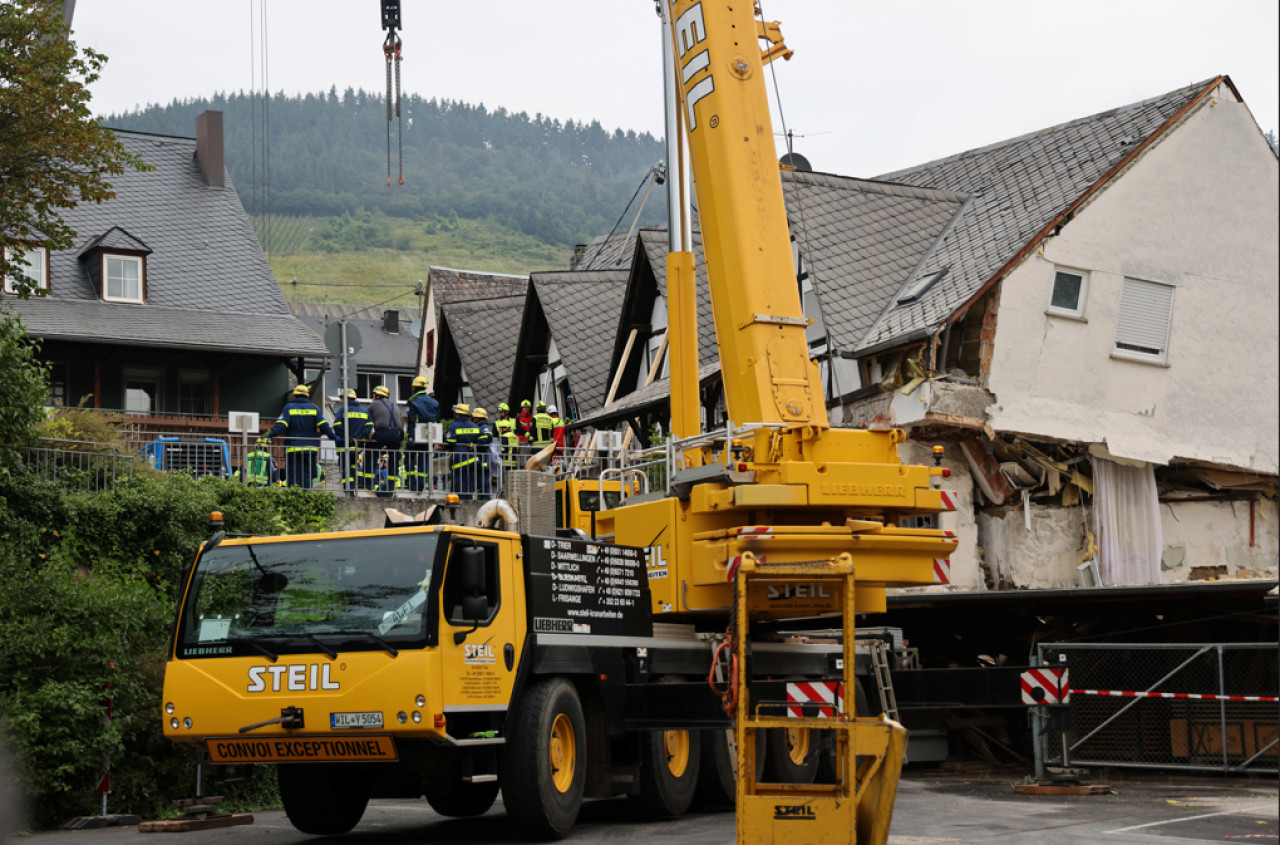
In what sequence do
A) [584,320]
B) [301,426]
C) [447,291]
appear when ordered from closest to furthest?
[301,426] < [584,320] < [447,291]

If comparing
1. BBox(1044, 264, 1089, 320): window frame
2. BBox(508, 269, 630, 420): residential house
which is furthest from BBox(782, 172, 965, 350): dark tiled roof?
BBox(508, 269, 630, 420): residential house

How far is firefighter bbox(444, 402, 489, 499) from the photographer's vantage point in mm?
24469

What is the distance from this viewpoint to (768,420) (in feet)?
41.1

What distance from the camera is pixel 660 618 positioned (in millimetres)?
13281

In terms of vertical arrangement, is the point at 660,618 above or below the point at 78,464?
below

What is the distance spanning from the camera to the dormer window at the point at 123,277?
106ft

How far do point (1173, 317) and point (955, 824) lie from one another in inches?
578

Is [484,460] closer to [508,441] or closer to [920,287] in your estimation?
[508,441]

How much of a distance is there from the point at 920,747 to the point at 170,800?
921cm

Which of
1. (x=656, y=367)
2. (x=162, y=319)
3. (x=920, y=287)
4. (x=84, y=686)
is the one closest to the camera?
(x=84, y=686)

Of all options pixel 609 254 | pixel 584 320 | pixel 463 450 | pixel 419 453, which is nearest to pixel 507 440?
pixel 463 450

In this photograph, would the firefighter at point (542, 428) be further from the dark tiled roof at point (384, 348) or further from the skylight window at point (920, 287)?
the dark tiled roof at point (384, 348)

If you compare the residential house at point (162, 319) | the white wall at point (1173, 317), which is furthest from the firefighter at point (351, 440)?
the white wall at point (1173, 317)

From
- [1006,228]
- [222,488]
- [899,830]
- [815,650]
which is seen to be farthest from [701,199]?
[1006,228]
